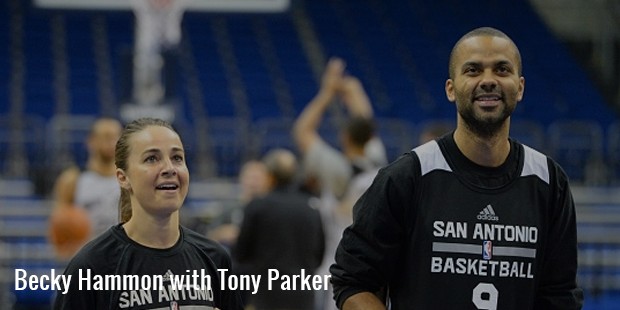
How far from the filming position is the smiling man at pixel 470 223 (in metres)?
4.06

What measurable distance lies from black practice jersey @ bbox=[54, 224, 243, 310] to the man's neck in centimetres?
99

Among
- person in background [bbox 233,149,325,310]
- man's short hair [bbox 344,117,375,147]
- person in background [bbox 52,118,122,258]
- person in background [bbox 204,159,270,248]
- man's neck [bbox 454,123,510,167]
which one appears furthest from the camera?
person in background [bbox 204,159,270,248]

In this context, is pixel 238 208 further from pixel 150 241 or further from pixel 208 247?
pixel 150 241

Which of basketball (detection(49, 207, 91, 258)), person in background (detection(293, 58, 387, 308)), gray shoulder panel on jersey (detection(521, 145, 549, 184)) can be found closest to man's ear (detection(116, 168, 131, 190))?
gray shoulder panel on jersey (detection(521, 145, 549, 184))

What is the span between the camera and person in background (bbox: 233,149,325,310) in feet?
27.6

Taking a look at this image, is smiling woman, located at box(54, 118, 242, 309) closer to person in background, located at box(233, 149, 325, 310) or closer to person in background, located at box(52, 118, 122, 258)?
person in background, located at box(52, 118, 122, 258)

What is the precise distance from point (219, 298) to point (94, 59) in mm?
17011

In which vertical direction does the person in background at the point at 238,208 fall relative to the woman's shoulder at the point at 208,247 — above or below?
above

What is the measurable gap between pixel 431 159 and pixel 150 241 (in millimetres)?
1037

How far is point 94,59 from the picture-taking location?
20.9 m

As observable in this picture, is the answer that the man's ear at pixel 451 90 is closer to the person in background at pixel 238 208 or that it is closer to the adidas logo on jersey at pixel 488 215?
the adidas logo on jersey at pixel 488 215

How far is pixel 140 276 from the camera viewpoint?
4141 mm

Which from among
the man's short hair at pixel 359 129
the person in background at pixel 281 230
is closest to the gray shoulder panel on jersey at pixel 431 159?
the man's short hair at pixel 359 129

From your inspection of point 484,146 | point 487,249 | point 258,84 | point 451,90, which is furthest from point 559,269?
point 258,84
